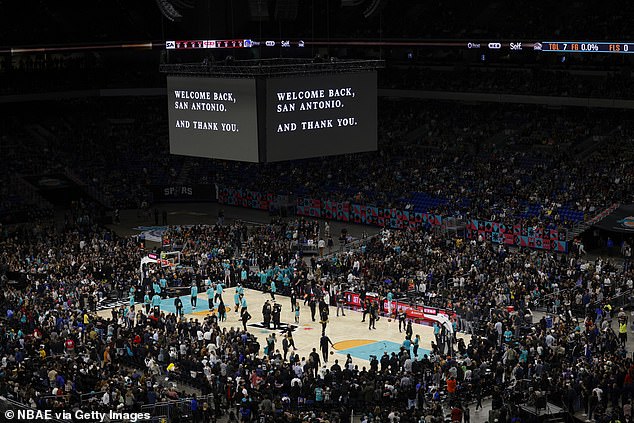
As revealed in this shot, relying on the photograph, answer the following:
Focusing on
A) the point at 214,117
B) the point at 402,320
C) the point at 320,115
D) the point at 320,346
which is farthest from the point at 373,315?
the point at 214,117

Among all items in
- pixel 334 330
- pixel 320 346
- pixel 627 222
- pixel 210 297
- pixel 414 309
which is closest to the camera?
pixel 320 346

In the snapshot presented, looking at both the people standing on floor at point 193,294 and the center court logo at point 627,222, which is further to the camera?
the center court logo at point 627,222

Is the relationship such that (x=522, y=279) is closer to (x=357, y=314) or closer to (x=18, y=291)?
(x=357, y=314)

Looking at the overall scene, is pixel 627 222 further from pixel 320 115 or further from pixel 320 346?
pixel 320 346

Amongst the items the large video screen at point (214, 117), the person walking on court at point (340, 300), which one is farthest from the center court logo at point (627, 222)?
the large video screen at point (214, 117)

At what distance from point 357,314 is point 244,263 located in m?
7.25

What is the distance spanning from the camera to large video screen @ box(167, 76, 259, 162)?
43906 millimetres

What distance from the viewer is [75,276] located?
47062 mm

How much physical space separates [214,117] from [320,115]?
434 centimetres

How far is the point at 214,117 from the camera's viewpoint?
45.0m

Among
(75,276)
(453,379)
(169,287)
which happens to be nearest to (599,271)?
(453,379)

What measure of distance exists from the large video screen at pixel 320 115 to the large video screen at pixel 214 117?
83 cm

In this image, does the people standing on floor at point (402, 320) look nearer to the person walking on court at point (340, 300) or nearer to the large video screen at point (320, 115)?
the person walking on court at point (340, 300)

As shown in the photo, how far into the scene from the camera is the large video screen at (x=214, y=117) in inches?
1729
